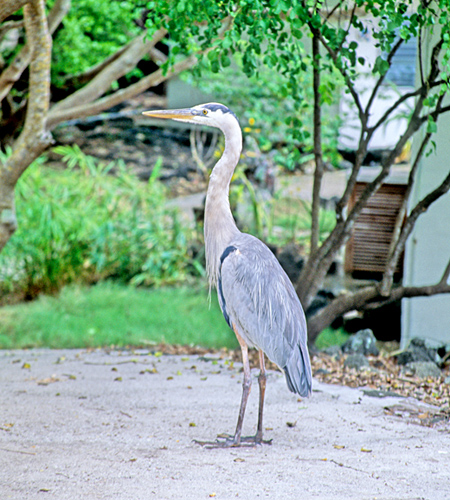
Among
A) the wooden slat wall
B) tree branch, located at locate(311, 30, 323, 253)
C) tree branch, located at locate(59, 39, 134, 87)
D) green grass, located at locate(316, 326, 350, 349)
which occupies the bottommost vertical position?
green grass, located at locate(316, 326, 350, 349)

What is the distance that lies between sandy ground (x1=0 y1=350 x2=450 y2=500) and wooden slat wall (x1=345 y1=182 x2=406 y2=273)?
2.04 metres

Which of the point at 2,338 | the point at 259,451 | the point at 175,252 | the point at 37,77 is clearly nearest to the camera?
the point at 259,451

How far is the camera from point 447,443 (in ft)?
10.2

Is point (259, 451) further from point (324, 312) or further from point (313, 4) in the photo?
point (313, 4)

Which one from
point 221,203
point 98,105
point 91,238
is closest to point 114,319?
point 91,238

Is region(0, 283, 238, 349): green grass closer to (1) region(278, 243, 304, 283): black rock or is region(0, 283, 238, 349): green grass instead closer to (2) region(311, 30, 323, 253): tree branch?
(1) region(278, 243, 304, 283): black rock

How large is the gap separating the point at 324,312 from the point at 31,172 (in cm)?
433

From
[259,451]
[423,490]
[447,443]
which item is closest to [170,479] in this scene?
[259,451]

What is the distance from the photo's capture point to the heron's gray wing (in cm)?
313

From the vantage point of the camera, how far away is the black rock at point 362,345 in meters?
4.95

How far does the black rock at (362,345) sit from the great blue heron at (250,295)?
1.85 meters

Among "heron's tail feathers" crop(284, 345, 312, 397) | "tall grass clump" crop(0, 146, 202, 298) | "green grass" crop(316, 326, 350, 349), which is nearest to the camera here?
"heron's tail feathers" crop(284, 345, 312, 397)

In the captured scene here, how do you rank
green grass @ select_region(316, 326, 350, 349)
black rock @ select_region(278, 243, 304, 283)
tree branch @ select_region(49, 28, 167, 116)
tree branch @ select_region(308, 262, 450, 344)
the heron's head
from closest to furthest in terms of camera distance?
the heron's head → tree branch @ select_region(308, 262, 450, 344) → green grass @ select_region(316, 326, 350, 349) → tree branch @ select_region(49, 28, 167, 116) → black rock @ select_region(278, 243, 304, 283)

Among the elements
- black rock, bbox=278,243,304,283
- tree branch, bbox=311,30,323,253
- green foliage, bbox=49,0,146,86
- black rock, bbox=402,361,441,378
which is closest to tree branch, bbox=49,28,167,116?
tree branch, bbox=311,30,323,253
